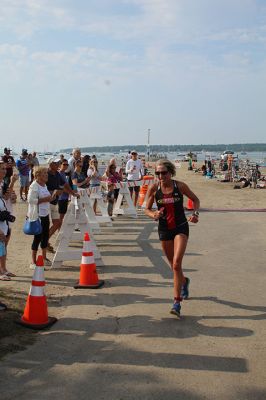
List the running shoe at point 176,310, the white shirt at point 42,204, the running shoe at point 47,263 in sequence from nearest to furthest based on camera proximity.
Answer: the running shoe at point 176,310 < the white shirt at point 42,204 < the running shoe at point 47,263

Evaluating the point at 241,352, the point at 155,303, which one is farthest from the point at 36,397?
the point at 155,303

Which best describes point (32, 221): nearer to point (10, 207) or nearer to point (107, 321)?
point (10, 207)

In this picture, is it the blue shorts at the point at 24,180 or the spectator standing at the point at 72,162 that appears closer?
the spectator standing at the point at 72,162

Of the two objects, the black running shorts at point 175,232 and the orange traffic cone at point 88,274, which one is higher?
the black running shorts at point 175,232

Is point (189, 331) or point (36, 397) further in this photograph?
point (189, 331)

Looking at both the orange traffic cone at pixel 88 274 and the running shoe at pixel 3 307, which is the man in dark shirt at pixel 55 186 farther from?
the running shoe at pixel 3 307

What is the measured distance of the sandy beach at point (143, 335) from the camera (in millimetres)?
4070

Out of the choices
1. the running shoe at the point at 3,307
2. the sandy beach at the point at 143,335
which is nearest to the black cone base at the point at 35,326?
the sandy beach at the point at 143,335

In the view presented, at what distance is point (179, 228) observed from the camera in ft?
19.9

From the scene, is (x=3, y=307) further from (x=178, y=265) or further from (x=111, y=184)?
(x=111, y=184)

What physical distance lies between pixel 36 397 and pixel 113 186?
1122cm

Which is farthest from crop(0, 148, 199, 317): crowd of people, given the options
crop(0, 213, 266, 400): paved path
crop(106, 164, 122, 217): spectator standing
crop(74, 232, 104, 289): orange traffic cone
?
crop(106, 164, 122, 217): spectator standing

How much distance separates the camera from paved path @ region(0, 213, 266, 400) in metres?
4.03

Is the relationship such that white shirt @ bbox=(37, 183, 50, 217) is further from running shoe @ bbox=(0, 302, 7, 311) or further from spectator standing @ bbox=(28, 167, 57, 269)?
running shoe @ bbox=(0, 302, 7, 311)
